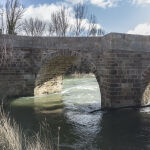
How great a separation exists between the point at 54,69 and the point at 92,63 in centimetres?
374

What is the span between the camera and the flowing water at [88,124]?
4.71 meters

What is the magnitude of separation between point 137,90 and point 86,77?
14292 millimetres

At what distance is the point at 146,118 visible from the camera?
6.80 m

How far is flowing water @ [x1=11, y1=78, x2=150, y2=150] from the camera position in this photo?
15.5ft

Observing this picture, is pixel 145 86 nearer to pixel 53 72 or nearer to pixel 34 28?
pixel 53 72

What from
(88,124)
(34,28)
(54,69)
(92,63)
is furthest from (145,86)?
(34,28)

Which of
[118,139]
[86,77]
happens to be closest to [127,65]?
[118,139]

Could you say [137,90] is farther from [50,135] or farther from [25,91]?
[25,91]

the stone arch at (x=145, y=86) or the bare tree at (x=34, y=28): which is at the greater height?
the bare tree at (x=34, y=28)

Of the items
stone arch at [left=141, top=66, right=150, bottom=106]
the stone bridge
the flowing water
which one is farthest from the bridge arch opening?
stone arch at [left=141, top=66, right=150, bottom=106]

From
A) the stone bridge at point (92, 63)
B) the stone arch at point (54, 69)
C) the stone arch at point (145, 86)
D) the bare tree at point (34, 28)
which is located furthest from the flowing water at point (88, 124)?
the bare tree at point (34, 28)

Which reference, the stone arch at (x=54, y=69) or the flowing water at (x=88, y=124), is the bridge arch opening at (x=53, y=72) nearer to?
the stone arch at (x=54, y=69)

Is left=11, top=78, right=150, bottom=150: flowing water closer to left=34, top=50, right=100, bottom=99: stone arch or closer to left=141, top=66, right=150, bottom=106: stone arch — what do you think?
left=141, top=66, right=150, bottom=106: stone arch

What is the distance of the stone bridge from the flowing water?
0.87 meters
